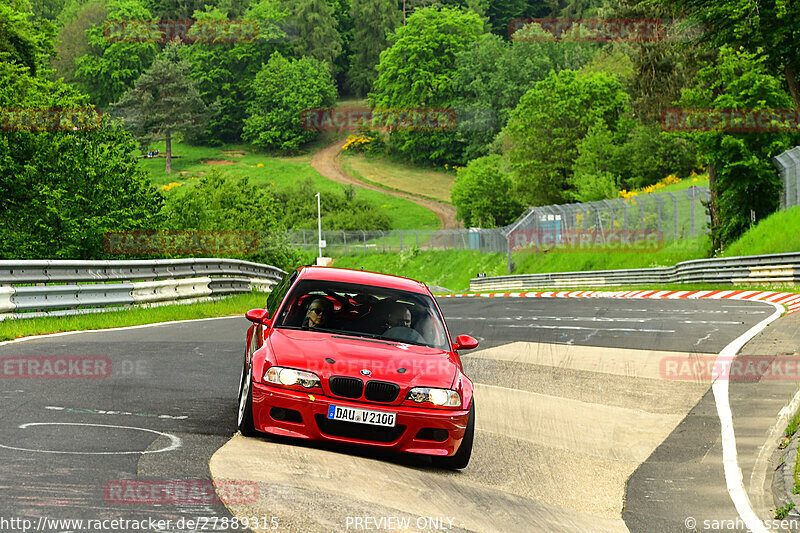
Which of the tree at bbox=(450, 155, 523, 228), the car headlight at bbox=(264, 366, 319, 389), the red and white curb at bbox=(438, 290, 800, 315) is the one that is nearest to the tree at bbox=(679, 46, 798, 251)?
the red and white curb at bbox=(438, 290, 800, 315)

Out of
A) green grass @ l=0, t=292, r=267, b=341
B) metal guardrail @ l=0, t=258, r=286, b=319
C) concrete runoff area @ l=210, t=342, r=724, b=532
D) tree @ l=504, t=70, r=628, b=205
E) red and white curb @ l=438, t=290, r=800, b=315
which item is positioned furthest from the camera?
tree @ l=504, t=70, r=628, b=205

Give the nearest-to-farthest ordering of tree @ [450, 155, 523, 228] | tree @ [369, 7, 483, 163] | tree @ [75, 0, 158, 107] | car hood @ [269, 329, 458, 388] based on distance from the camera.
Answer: car hood @ [269, 329, 458, 388] → tree @ [450, 155, 523, 228] → tree @ [369, 7, 483, 163] → tree @ [75, 0, 158, 107]

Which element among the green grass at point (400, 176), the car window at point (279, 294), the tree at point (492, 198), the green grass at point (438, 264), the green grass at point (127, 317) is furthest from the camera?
the green grass at point (400, 176)

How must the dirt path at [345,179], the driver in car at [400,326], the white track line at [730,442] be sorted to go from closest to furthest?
the white track line at [730,442], the driver in car at [400,326], the dirt path at [345,179]

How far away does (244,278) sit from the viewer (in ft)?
90.5

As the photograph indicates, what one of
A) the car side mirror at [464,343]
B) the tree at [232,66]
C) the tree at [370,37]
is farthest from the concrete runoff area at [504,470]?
the tree at [370,37]

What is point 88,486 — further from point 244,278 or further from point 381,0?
point 381,0

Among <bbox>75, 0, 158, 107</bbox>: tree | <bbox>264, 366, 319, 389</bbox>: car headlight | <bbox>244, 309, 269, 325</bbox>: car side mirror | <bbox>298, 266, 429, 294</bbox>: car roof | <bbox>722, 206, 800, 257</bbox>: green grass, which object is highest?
<bbox>75, 0, 158, 107</bbox>: tree

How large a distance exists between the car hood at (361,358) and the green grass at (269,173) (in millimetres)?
97396

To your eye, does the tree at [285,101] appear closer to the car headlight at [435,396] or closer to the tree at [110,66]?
the tree at [110,66]

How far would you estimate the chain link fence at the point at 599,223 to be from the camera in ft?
140

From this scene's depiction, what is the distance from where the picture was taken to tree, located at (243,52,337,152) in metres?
149

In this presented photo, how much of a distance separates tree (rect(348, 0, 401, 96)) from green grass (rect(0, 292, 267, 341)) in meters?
160

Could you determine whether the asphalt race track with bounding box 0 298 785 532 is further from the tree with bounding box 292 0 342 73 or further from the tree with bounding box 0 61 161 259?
the tree with bounding box 292 0 342 73
